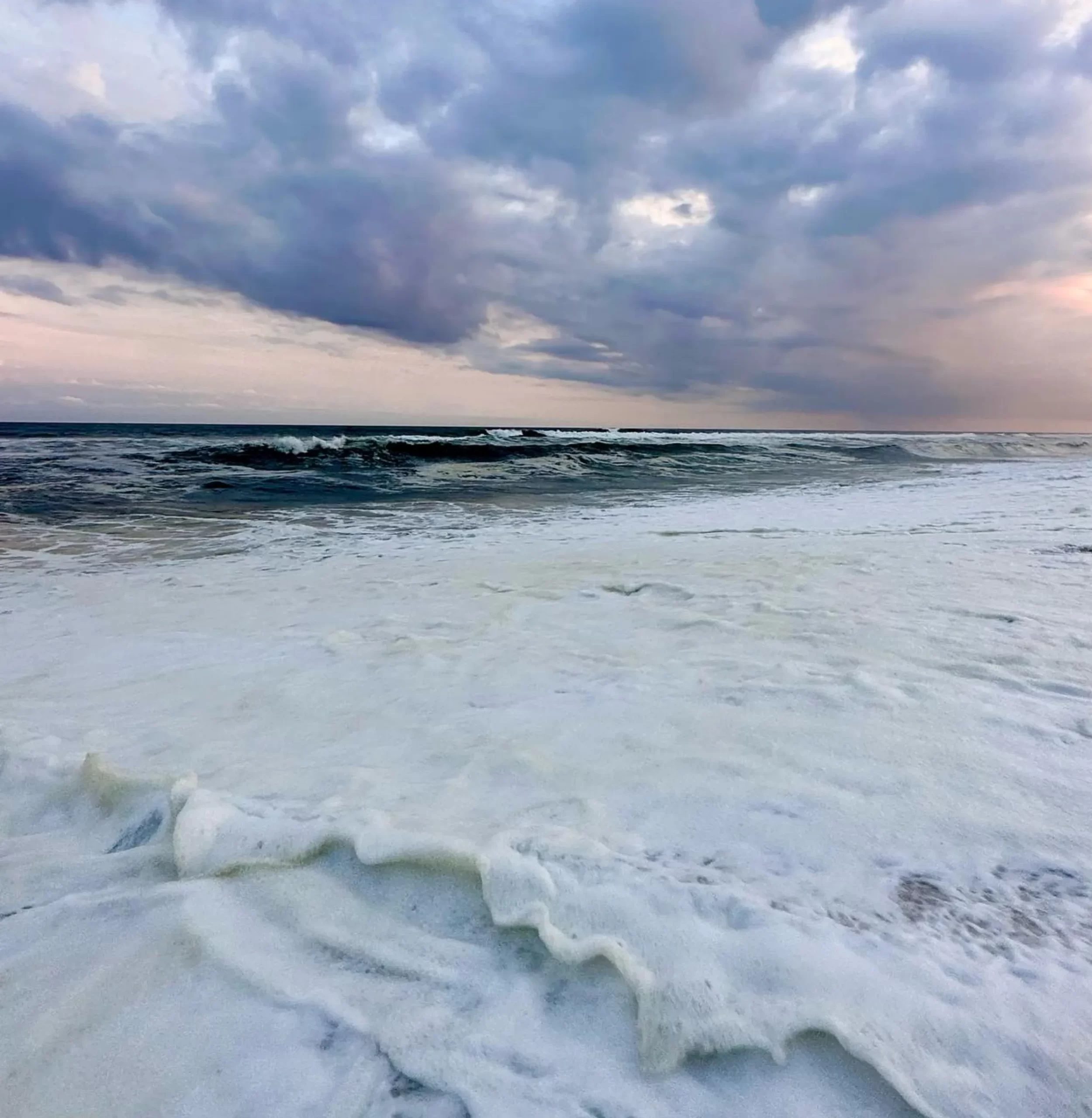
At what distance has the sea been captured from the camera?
1323mm

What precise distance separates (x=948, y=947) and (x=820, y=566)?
178 inches

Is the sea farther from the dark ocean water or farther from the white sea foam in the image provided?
the white sea foam

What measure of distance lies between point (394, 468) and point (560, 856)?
67.4ft

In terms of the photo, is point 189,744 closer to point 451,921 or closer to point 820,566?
point 451,921

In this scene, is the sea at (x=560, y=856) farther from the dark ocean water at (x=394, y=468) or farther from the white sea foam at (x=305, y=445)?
the white sea foam at (x=305, y=445)

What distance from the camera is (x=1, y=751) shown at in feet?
9.35

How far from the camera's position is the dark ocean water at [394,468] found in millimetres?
13773

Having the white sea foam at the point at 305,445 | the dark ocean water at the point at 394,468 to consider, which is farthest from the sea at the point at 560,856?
the white sea foam at the point at 305,445

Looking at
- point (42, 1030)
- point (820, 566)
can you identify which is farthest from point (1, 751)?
point (820, 566)

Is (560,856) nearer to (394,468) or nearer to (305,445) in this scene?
(394,468)

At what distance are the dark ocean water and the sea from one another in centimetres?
947

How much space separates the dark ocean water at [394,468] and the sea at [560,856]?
9.47 metres

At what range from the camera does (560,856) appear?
1890 millimetres

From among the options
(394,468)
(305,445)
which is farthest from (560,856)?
(305,445)
